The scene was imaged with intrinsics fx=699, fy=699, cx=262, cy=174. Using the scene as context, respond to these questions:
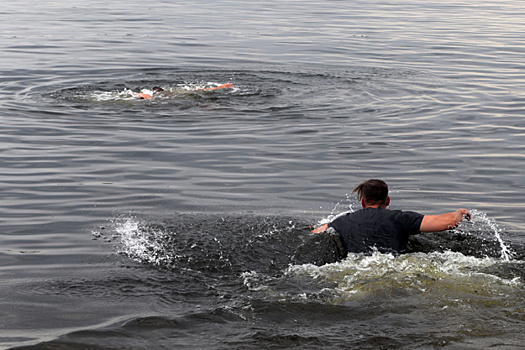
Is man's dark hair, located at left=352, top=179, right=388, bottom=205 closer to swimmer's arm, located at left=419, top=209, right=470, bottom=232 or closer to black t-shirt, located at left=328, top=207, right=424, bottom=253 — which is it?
black t-shirt, located at left=328, top=207, right=424, bottom=253

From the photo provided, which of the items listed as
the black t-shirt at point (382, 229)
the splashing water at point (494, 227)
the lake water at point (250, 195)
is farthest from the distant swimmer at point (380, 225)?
the splashing water at point (494, 227)

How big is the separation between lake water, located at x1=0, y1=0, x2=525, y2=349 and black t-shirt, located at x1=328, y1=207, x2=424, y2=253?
6.3 inches

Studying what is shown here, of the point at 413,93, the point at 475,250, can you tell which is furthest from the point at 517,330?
the point at 413,93

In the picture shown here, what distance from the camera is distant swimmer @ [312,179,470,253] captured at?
7.14m

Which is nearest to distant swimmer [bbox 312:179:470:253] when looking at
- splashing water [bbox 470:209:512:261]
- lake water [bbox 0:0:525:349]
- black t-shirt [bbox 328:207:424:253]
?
black t-shirt [bbox 328:207:424:253]

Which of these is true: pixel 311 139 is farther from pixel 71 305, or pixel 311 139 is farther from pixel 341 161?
pixel 71 305

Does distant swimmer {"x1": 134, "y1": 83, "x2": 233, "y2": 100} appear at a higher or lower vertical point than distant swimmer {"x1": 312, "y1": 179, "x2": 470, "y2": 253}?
higher

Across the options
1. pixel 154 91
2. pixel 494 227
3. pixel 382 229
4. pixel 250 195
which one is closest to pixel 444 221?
pixel 382 229

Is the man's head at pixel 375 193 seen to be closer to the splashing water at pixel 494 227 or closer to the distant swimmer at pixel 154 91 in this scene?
the splashing water at pixel 494 227

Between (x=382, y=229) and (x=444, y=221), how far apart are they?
0.64 m

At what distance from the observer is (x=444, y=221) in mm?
6996

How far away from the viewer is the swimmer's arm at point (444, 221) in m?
6.96

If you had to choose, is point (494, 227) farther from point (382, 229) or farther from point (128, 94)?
point (128, 94)

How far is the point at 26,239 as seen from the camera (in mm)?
8258
